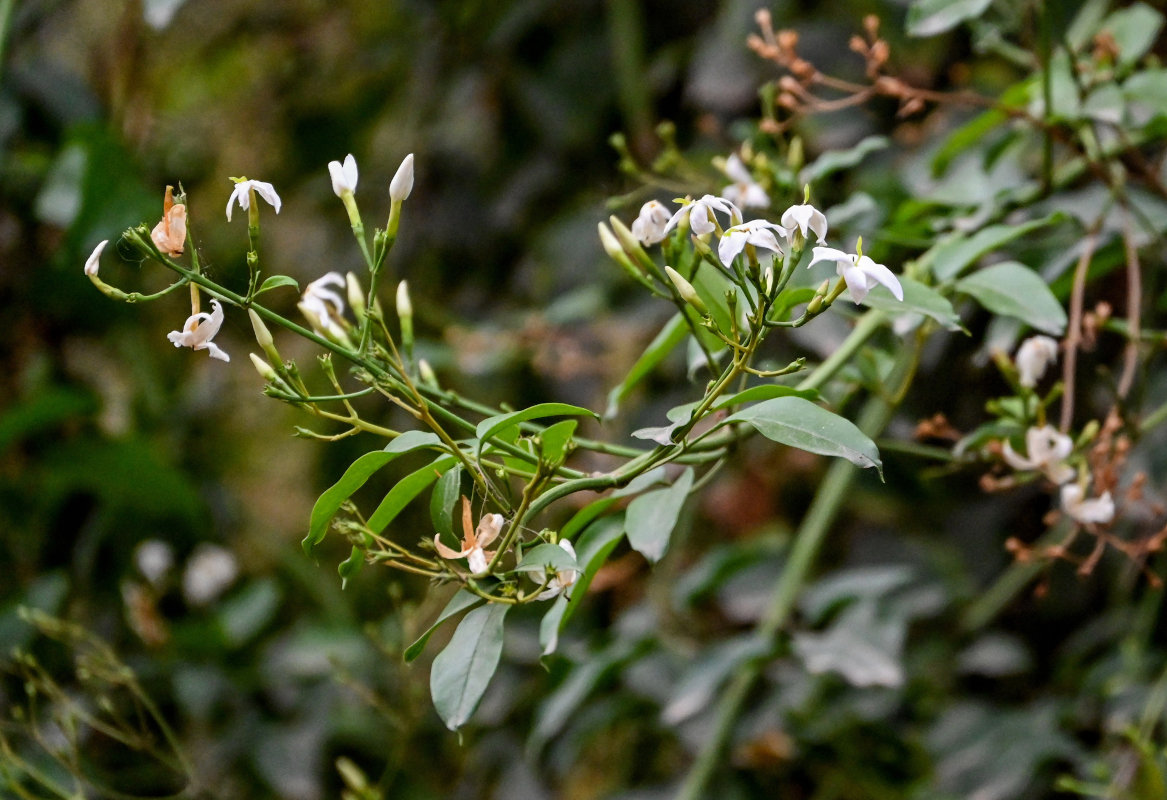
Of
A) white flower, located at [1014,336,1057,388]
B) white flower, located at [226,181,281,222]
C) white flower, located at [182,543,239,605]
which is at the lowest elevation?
white flower, located at [182,543,239,605]

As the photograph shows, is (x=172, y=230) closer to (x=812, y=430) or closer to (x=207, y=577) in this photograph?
(x=812, y=430)

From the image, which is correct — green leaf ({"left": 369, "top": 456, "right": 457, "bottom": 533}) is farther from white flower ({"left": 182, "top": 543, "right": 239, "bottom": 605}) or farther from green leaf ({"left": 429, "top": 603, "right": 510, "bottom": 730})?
white flower ({"left": 182, "top": 543, "right": 239, "bottom": 605})

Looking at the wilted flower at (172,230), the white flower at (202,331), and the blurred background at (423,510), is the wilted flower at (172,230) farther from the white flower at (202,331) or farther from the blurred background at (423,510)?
the blurred background at (423,510)

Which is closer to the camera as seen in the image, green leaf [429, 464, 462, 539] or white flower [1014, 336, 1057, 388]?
green leaf [429, 464, 462, 539]

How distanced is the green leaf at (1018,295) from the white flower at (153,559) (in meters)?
0.86

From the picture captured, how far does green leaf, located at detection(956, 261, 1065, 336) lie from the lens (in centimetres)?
51

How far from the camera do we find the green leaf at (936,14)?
0.64 metres

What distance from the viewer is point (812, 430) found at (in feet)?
1.24

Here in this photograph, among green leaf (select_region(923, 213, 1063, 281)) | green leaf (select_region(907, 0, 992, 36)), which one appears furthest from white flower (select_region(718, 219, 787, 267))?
green leaf (select_region(907, 0, 992, 36))

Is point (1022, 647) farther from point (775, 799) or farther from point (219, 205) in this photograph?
point (219, 205)

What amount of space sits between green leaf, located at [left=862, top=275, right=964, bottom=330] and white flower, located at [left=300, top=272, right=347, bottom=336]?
9.0 inches

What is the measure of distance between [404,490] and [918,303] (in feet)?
0.77

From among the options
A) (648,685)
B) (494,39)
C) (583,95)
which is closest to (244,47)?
(494,39)

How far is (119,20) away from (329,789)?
3.45 feet
